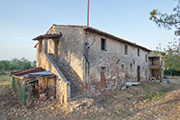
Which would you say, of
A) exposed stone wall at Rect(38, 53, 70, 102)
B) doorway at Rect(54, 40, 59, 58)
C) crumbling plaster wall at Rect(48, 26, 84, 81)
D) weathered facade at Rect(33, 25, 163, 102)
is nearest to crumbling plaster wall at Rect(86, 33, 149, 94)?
weathered facade at Rect(33, 25, 163, 102)

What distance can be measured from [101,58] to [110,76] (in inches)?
82.1

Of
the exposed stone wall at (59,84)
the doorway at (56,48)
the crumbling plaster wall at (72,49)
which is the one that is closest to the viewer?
the exposed stone wall at (59,84)

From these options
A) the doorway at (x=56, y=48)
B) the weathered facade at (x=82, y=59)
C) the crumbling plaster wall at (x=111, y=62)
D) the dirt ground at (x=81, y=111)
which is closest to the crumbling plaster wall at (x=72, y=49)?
the weathered facade at (x=82, y=59)

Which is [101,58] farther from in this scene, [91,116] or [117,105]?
[91,116]

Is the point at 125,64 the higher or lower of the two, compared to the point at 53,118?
higher

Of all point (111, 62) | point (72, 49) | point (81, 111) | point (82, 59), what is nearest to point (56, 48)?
point (72, 49)

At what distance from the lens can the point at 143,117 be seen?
5793 mm

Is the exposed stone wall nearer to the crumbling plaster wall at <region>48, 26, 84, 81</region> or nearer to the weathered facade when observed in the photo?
the weathered facade

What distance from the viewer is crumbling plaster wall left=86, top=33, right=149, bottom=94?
8420mm

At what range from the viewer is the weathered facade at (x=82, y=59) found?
7707 millimetres

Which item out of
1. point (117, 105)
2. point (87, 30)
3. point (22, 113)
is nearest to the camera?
point (22, 113)

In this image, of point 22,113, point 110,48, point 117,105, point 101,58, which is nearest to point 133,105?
point 117,105

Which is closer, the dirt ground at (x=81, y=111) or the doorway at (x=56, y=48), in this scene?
the dirt ground at (x=81, y=111)

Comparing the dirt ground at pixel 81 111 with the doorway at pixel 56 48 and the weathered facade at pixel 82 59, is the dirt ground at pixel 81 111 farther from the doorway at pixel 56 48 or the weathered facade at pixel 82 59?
the doorway at pixel 56 48
